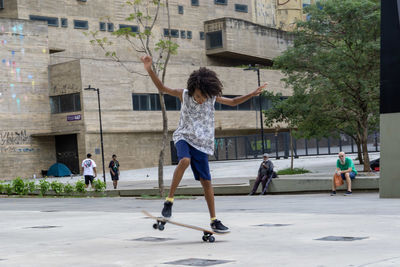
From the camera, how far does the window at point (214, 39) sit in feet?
229

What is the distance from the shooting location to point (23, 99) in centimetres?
5412

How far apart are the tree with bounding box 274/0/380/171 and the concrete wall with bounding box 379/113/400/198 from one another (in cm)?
1654

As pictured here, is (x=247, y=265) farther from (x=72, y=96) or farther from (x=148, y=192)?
(x=72, y=96)

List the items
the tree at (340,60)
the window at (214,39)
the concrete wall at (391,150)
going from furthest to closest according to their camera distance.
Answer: the window at (214,39) → the tree at (340,60) → the concrete wall at (391,150)

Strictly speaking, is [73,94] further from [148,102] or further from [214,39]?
[214,39]

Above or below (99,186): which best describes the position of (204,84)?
above

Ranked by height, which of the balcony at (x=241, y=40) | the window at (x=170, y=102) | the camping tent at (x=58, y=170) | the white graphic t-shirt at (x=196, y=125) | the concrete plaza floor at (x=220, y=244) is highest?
the balcony at (x=241, y=40)

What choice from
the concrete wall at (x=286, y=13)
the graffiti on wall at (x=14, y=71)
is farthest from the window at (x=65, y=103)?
the concrete wall at (x=286, y=13)

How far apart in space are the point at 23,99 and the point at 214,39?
2435 centimetres

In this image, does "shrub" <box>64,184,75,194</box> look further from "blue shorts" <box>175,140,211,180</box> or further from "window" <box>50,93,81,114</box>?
"window" <box>50,93,81,114</box>

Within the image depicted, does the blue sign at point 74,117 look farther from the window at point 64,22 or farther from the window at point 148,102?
the window at point 64,22

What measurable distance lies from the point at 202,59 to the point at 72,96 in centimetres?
2039

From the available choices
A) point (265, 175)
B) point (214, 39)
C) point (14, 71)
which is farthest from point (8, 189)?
point (214, 39)

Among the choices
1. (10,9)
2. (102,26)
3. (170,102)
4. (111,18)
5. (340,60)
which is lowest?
(170,102)
